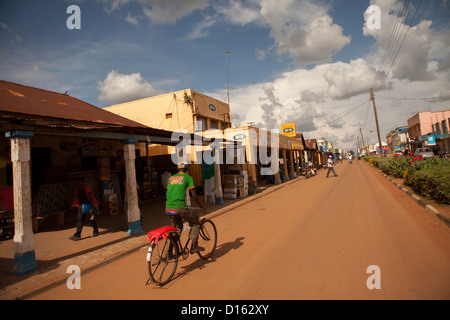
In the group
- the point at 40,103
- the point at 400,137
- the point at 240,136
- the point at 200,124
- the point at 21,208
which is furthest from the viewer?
the point at 400,137

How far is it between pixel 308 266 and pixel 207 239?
6.71 feet

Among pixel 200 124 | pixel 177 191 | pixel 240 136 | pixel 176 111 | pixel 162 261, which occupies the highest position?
pixel 176 111

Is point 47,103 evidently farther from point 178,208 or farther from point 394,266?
point 394,266

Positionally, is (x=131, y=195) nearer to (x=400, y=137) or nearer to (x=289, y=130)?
(x=289, y=130)

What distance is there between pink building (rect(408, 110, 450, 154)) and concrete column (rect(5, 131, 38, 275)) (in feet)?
157

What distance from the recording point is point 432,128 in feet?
→ 151

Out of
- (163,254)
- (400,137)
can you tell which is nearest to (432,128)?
(400,137)

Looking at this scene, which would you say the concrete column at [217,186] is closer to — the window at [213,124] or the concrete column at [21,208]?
the concrete column at [21,208]

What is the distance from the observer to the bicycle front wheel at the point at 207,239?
5145 mm

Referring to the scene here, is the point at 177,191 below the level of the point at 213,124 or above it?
below

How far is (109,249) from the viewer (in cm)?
622

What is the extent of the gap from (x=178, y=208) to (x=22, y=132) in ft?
11.7

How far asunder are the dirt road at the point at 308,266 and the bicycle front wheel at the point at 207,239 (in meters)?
0.18

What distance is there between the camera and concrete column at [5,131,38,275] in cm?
487
